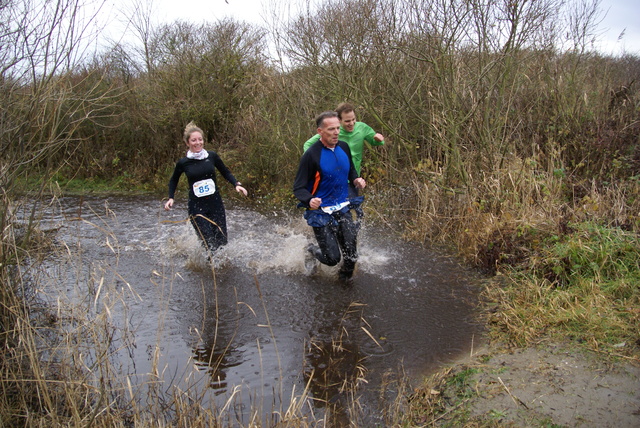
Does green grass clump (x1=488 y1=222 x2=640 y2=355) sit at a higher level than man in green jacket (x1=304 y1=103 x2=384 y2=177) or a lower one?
lower

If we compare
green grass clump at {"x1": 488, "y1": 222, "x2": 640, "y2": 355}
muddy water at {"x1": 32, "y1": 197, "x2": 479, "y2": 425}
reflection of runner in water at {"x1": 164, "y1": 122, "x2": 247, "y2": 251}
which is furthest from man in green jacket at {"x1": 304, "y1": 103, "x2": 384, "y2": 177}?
green grass clump at {"x1": 488, "y1": 222, "x2": 640, "y2": 355}

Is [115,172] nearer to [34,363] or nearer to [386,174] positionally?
[386,174]

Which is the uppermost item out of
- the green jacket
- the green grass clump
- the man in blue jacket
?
the green jacket

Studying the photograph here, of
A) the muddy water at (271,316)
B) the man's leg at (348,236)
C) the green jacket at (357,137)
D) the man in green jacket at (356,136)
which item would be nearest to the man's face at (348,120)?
the man in green jacket at (356,136)

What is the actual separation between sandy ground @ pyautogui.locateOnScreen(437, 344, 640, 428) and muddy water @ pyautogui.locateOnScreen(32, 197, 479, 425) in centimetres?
52

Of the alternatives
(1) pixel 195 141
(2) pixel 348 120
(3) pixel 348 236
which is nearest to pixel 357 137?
(2) pixel 348 120

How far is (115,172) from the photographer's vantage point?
15797 mm

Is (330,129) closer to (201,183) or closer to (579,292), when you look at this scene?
(201,183)

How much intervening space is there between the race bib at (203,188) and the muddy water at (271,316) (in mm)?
818

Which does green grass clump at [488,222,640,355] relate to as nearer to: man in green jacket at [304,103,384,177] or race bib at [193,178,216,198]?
man in green jacket at [304,103,384,177]

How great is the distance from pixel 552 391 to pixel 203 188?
454 cm

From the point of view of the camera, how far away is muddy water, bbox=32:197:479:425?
389 centimetres

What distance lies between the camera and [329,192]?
227 inches

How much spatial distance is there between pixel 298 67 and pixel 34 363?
9.78 meters
